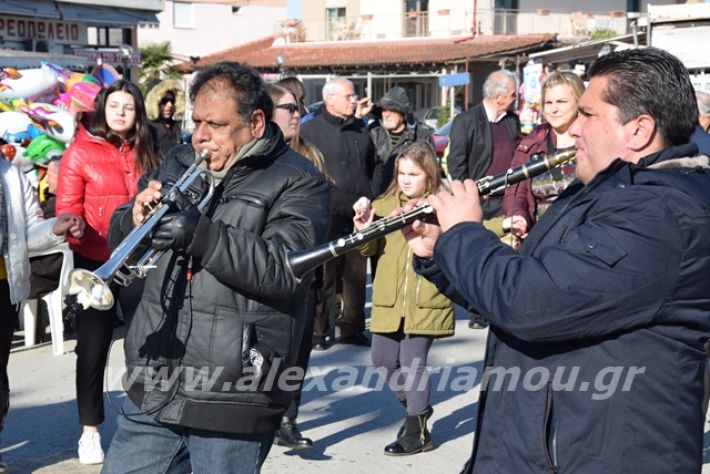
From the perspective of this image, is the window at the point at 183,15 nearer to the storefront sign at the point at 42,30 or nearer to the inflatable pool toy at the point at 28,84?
the storefront sign at the point at 42,30

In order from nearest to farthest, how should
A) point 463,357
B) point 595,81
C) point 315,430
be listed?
point 595,81 < point 315,430 < point 463,357

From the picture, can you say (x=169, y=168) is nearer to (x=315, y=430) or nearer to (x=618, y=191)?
(x=618, y=191)

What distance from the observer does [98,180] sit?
5.34m

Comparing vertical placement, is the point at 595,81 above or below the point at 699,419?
above

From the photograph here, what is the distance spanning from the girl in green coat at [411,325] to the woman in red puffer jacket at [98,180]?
1.31 meters

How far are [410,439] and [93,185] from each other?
6.97 feet

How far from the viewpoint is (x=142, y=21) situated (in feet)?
86.5

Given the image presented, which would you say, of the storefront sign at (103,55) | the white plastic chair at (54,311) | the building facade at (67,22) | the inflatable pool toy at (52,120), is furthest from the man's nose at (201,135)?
the storefront sign at (103,55)

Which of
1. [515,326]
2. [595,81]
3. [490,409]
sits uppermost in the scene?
[595,81]

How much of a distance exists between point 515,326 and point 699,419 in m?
0.55

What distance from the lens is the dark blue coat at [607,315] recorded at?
241 cm

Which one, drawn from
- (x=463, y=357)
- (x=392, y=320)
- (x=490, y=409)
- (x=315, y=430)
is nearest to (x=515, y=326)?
(x=490, y=409)

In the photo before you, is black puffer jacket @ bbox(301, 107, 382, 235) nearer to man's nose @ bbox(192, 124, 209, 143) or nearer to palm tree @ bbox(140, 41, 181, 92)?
man's nose @ bbox(192, 124, 209, 143)

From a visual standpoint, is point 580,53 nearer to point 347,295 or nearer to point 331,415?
point 347,295
